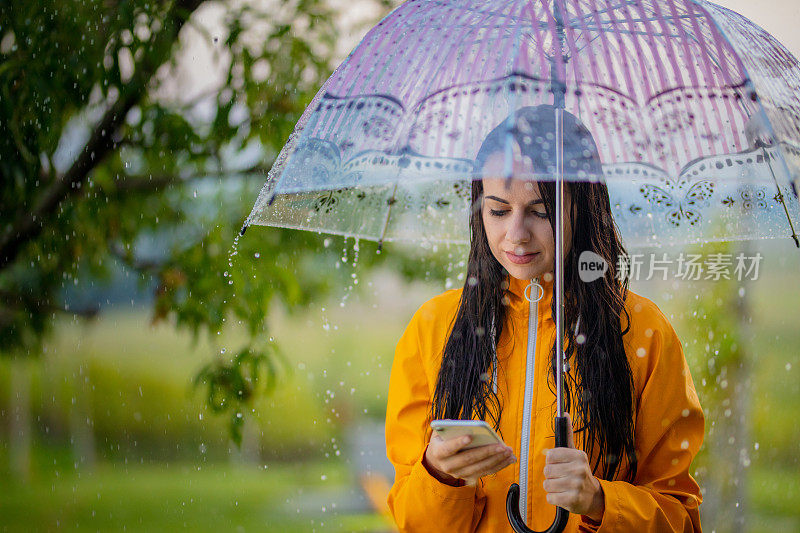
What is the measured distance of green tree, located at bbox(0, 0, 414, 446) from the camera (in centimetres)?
182

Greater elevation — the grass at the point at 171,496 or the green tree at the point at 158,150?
the green tree at the point at 158,150

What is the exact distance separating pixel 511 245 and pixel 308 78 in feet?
4.04

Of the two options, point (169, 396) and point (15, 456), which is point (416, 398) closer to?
point (169, 396)

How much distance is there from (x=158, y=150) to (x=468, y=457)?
1.40m

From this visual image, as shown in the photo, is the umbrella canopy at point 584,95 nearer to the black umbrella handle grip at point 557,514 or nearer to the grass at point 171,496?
the black umbrella handle grip at point 557,514

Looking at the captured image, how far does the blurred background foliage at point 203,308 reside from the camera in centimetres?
188

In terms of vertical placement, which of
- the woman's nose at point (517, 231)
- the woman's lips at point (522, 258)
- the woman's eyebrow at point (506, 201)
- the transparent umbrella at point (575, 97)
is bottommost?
the woman's lips at point (522, 258)

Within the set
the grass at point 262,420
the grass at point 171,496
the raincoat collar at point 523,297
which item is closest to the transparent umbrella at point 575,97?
the raincoat collar at point 523,297

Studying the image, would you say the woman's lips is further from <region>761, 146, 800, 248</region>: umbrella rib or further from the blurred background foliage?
the blurred background foliage

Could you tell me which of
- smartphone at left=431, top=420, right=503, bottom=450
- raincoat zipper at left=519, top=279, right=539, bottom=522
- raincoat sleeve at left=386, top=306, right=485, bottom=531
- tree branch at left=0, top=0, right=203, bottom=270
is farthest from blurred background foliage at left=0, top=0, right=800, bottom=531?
smartphone at left=431, top=420, right=503, bottom=450

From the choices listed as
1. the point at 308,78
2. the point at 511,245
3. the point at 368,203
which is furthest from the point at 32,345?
the point at 511,245

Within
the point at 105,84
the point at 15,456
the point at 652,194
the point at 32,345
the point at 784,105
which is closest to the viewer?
the point at 784,105

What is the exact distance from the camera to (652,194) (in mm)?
1035

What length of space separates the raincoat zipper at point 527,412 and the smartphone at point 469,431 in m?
0.15
